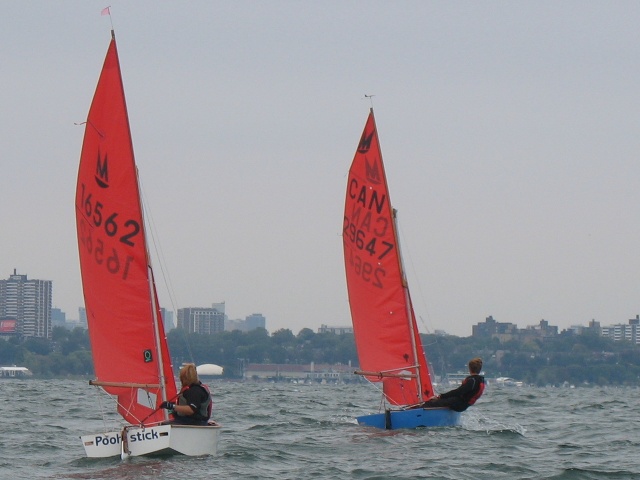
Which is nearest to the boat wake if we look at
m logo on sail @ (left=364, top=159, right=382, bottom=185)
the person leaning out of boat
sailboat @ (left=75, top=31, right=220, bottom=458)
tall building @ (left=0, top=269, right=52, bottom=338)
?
m logo on sail @ (left=364, top=159, right=382, bottom=185)

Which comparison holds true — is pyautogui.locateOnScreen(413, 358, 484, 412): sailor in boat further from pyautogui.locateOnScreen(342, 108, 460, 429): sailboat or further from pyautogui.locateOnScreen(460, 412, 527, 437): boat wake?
pyautogui.locateOnScreen(342, 108, 460, 429): sailboat

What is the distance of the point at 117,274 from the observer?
73.1 ft

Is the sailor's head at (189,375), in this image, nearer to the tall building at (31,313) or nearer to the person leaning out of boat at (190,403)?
the person leaning out of boat at (190,403)

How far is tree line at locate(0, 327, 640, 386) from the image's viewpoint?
14162cm

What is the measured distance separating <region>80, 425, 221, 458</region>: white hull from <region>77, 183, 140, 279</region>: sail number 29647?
2.54m

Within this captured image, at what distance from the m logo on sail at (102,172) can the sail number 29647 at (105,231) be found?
31 cm

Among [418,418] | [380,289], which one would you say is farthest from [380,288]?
[418,418]

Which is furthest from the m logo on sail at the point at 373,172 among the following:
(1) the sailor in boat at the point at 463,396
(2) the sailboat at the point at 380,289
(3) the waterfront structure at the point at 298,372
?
(3) the waterfront structure at the point at 298,372

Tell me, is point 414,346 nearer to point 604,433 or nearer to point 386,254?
point 386,254

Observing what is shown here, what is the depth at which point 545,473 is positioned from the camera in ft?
69.9

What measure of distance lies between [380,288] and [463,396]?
339 centimetres

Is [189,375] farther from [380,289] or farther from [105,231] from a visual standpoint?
[380,289]

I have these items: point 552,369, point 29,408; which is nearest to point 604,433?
point 29,408

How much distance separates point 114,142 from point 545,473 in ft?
27.1
